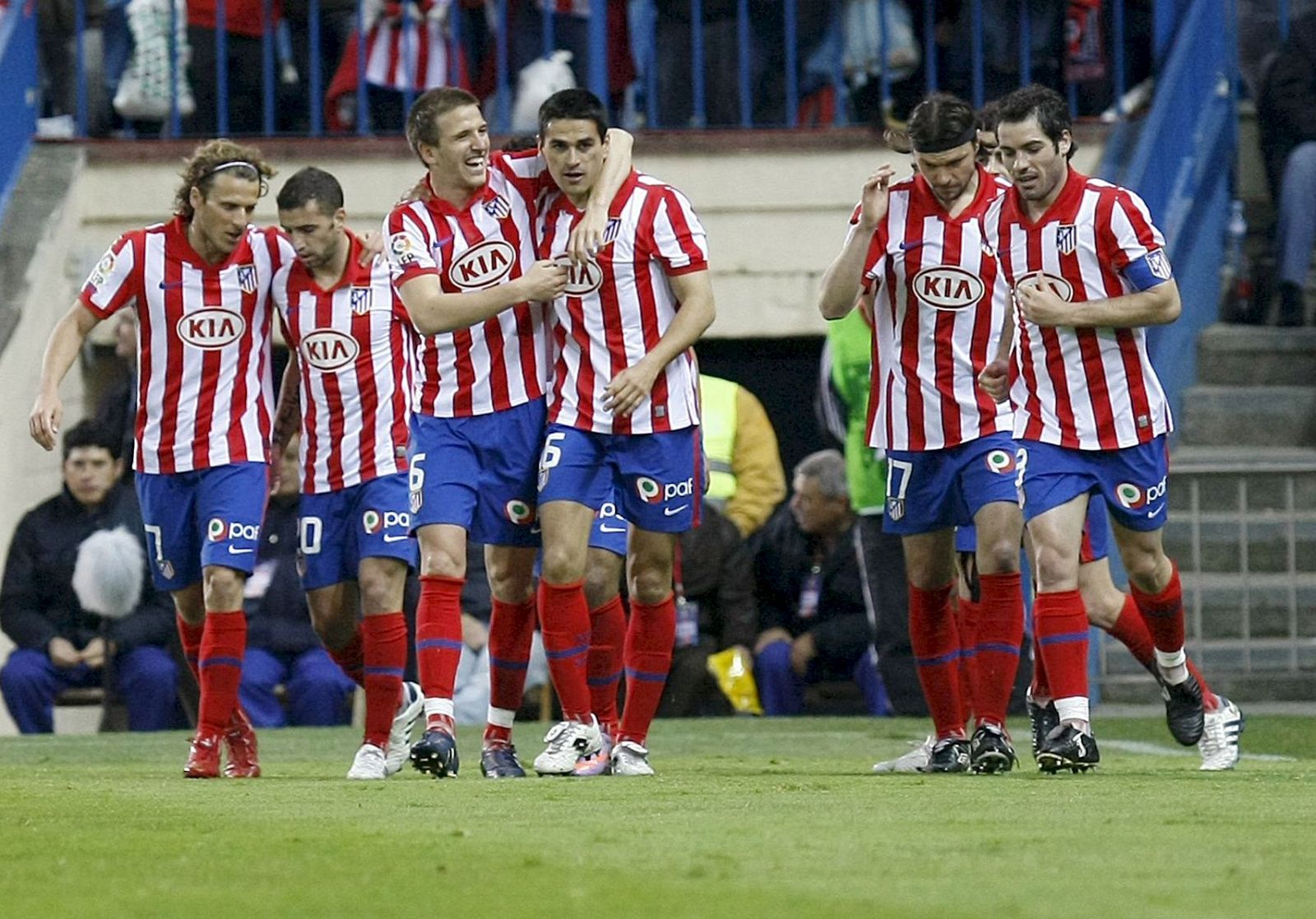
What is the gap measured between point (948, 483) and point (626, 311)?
1.17 meters

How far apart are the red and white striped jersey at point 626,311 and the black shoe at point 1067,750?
153 cm

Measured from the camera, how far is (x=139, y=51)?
15156 mm

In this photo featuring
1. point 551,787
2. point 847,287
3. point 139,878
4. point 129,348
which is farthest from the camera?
point 129,348

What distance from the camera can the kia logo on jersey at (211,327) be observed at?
9383 mm

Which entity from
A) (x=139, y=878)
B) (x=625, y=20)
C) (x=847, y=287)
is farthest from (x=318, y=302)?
(x=625, y=20)

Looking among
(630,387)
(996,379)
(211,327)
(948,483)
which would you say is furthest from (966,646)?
(211,327)

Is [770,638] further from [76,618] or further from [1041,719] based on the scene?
[1041,719]

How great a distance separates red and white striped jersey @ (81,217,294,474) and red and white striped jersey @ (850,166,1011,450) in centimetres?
214

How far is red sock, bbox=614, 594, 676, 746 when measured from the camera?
8.84m

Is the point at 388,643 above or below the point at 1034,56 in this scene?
below

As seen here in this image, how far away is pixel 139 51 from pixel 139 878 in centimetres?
1042

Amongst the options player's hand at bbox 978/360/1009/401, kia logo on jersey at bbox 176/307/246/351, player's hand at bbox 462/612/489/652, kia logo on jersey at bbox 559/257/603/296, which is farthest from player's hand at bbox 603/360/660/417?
player's hand at bbox 462/612/489/652

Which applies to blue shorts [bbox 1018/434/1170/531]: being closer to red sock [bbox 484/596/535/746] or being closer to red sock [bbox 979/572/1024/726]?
red sock [bbox 979/572/1024/726]

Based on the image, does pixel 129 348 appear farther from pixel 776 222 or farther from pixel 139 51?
pixel 776 222
